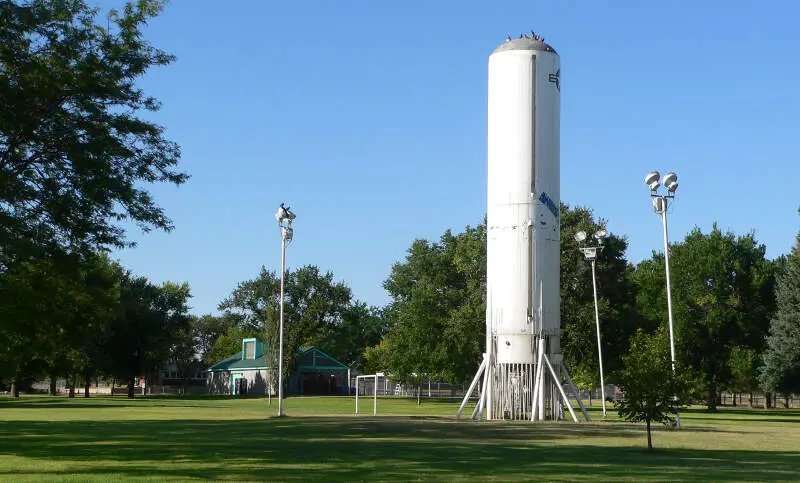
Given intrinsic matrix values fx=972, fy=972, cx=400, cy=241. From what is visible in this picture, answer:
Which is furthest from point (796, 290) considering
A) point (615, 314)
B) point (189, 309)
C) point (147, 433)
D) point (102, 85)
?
point (189, 309)

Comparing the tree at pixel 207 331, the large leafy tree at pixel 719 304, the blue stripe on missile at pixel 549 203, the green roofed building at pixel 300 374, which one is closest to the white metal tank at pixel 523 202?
the blue stripe on missile at pixel 549 203

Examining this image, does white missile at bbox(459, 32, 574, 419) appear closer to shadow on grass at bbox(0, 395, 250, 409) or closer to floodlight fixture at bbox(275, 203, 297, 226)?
floodlight fixture at bbox(275, 203, 297, 226)

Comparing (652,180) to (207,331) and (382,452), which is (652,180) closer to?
(382,452)

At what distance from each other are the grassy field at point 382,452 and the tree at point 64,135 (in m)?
5.07

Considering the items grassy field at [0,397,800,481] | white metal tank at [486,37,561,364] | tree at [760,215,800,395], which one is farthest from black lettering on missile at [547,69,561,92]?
tree at [760,215,800,395]

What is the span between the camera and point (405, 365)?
79.9m

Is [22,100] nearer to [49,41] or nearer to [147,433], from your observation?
[49,41]

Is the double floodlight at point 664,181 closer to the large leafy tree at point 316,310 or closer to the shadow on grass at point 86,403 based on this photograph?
the shadow on grass at point 86,403

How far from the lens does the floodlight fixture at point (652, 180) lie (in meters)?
37.3

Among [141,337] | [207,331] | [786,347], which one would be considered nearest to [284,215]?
[786,347]

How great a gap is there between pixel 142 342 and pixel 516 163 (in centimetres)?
5583

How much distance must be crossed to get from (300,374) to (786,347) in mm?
52773

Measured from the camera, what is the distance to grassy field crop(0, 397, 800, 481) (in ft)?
59.4

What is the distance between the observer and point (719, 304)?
72.1 metres
